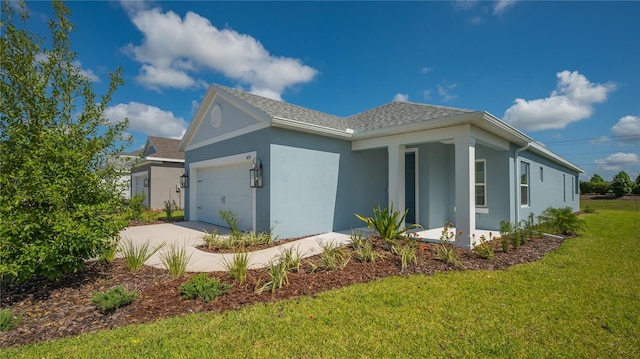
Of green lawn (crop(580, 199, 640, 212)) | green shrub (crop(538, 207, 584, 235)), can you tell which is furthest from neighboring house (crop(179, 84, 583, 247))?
green lawn (crop(580, 199, 640, 212))

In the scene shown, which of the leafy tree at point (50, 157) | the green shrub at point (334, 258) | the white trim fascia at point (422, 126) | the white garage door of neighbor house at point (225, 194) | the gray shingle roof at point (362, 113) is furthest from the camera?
the white garage door of neighbor house at point (225, 194)

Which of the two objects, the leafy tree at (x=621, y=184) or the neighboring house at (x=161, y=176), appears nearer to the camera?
the neighboring house at (x=161, y=176)

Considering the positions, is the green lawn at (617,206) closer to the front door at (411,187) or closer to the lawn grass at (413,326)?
the front door at (411,187)

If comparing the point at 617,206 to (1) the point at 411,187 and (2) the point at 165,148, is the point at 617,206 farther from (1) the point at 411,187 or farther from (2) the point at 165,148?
(2) the point at 165,148

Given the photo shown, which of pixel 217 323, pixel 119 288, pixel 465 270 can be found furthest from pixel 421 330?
pixel 119 288

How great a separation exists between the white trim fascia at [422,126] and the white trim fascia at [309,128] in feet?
1.44

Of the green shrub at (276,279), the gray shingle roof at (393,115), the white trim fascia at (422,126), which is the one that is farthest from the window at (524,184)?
the green shrub at (276,279)

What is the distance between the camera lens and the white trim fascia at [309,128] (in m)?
7.64

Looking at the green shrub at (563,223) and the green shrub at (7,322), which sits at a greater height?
the green shrub at (563,223)

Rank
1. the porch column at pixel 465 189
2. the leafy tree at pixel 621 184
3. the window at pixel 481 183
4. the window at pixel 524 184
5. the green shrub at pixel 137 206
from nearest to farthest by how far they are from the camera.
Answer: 1. the green shrub at pixel 137 206
2. the porch column at pixel 465 189
3. the window at pixel 481 183
4. the window at pixel 524 184
5. the leafy tree at pixel 621 184

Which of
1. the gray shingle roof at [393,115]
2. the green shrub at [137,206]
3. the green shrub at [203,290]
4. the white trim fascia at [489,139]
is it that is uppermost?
the gray shingle roof at [393,115]

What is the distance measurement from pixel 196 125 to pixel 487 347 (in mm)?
12399

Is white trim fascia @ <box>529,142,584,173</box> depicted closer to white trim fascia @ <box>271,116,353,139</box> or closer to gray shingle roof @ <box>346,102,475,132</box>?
gray shingle roof @ <box>346,102,475,132</box>

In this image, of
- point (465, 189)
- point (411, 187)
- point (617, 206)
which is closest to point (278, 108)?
point (411, 187)
